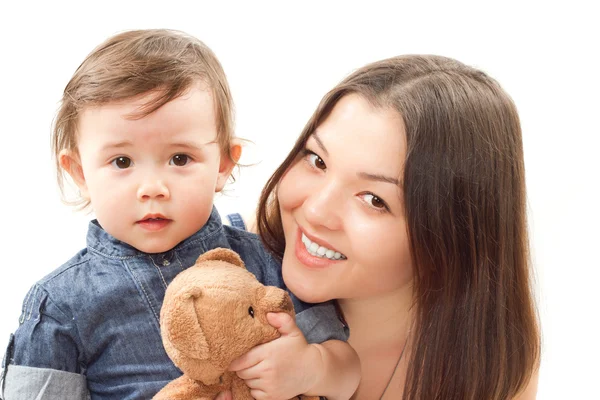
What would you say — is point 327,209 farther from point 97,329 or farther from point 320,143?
point 97,329

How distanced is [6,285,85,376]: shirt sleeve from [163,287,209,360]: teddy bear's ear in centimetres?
32

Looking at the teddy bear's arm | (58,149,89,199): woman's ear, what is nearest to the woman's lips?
the teddy bear's arm

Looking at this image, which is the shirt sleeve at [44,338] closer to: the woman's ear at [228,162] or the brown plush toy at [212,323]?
the brown plush toy at [212,323]

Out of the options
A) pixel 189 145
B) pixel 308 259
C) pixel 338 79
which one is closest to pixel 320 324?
pixel 308 259

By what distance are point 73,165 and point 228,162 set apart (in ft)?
1.09

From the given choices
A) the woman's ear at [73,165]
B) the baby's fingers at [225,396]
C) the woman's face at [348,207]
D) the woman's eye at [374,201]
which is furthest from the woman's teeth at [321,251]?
the woman's ear at [73,165]

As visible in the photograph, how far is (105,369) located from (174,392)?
0.83 feet

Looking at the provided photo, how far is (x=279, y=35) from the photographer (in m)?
2.67

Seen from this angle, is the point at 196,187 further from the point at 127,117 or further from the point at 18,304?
the point at 18,304

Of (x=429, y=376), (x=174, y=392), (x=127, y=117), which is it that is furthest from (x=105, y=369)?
(x=429, y=376)

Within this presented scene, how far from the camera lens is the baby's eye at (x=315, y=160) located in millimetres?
1727

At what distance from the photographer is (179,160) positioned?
1.62m

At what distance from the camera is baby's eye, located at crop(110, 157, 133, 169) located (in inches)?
62.4

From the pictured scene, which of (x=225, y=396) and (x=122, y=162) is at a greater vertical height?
(x=122, y=162)
